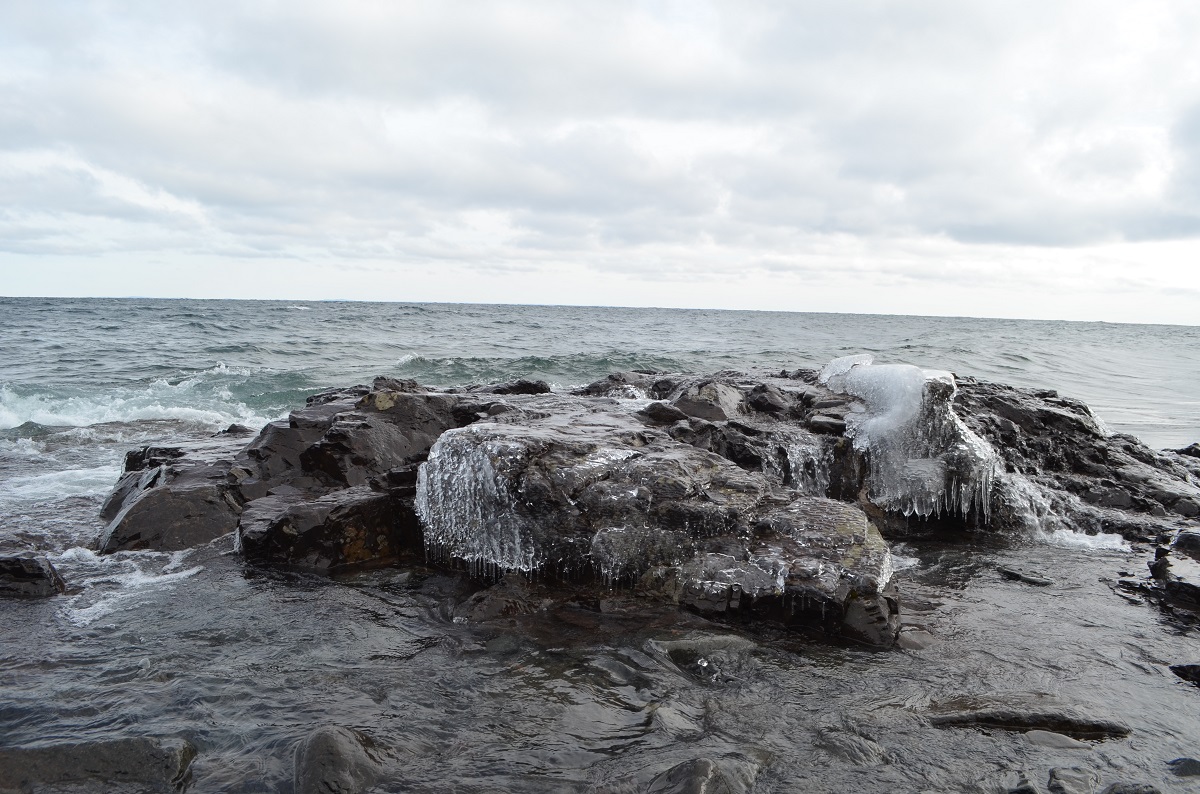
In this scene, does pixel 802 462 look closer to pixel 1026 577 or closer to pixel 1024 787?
pixel 1026 577

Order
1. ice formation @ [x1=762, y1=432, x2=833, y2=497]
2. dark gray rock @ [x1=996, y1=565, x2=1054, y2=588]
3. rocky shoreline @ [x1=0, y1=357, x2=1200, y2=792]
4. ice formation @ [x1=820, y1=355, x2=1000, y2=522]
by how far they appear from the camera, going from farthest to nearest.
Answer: ice formation @ [x1=820, y1=355, x2=1000, y2=522] < ice formation @ [x1=762, y1=432, x2=833, y2=497] < dark gray rock @ [x1=996, y1=565, x2=1054, y2=588] < rocky shoreline @ [x1=0, y1=357, x2=1200, y2=792]

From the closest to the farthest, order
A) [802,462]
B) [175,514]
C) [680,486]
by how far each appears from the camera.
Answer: [680,486]
[175,514]
[802,462]

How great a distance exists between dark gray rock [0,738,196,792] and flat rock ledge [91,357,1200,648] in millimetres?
2728

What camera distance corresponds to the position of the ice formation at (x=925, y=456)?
7.85 meters

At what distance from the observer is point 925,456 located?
7.93 meters

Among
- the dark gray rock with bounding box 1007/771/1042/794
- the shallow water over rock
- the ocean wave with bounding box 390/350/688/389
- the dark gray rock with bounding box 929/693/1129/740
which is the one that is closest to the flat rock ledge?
the shallow water over rock

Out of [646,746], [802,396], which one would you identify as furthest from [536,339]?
[646,746]

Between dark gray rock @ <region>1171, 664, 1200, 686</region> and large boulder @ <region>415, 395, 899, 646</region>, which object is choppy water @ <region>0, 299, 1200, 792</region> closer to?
dark gray rock @ <region>1171, 664, 1200, 686</region>

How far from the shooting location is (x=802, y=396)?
9180 mm

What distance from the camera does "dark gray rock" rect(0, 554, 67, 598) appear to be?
570 centimetres

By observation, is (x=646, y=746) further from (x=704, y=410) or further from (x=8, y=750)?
(x=704, y=410)

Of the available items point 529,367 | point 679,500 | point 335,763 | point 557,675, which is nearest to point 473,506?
point 679,500

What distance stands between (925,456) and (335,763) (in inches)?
259

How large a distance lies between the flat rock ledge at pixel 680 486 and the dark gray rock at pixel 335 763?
7.92ft
